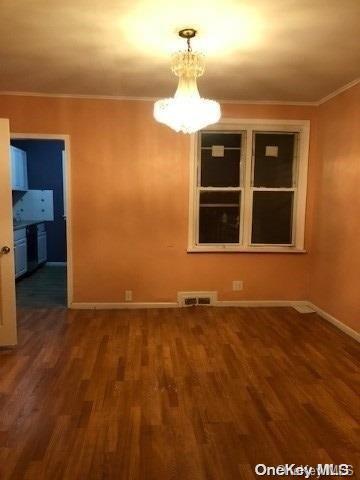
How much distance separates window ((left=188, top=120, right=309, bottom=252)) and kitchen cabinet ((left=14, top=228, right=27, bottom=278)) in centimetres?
302

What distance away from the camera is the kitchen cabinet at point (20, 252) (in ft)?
18.6

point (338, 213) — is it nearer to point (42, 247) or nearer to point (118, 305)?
point (118, 305)

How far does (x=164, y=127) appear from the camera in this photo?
14.2 ft

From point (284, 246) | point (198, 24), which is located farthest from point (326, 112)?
point (198, 24)

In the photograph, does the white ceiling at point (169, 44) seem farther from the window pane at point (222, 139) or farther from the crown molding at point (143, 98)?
the window pane at point (222, 139)

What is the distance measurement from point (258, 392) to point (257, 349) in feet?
2.52

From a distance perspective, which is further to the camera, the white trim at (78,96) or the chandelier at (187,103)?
the white trim at (78,96)

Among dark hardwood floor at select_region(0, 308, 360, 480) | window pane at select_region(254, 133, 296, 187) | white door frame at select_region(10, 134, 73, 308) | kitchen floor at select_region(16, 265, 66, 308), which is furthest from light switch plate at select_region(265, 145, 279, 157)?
kitchen floor at select_region(16, 265, 66, 308)

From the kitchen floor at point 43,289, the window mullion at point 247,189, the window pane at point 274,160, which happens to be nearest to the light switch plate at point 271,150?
the window pane at point 274,160

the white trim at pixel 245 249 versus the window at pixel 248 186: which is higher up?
the window at pixel 248 186

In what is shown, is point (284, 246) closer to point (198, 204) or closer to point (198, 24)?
point (198, 204)

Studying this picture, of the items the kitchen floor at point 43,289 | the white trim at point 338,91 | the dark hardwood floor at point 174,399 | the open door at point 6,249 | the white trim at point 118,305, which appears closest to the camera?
the dark hardwood floor at point 174,399

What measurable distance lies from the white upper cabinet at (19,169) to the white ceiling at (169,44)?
252 centimetres

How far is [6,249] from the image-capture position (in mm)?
3207
